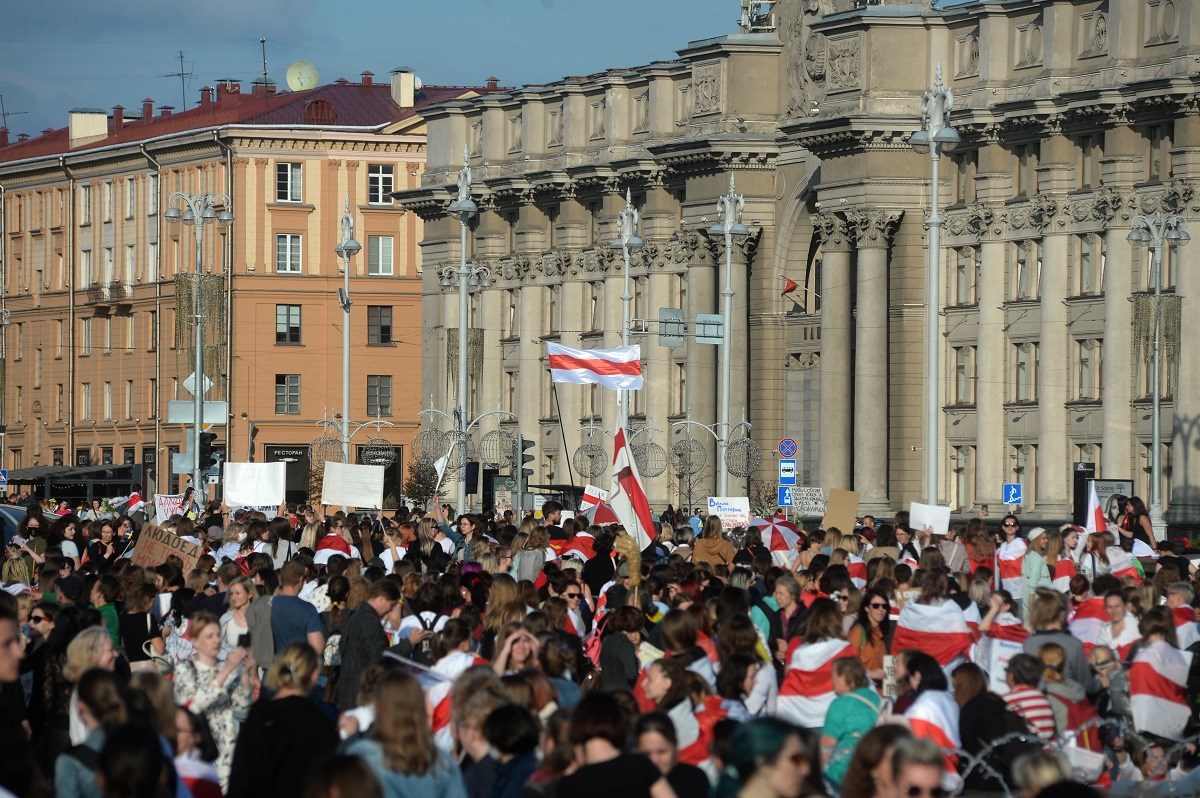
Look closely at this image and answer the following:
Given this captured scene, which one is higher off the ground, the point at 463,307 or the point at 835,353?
the point at 463,307

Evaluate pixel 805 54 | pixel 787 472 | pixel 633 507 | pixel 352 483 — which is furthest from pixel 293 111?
pixel 633 507

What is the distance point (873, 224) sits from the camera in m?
64.4

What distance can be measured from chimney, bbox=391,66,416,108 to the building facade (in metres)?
0.09

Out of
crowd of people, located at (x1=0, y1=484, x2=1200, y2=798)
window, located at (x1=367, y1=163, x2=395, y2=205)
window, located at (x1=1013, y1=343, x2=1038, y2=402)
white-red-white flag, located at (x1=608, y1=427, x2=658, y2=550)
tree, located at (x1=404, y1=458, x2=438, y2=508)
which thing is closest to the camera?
crowd of people, located at (x1=0, y1=484, x2=1200, y2=798)

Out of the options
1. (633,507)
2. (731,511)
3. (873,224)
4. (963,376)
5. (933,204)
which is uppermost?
(873,224)

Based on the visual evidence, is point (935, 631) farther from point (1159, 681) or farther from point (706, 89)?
point (706, 89)

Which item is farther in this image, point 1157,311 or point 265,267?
point 265,267

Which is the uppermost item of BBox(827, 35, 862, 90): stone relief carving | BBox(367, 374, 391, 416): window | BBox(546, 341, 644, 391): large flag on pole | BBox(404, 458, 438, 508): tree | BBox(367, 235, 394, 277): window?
BBox(827, 35, 862, 90): stone relief carving

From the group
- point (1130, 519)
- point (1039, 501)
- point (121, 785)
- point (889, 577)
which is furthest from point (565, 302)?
point (121, 785)

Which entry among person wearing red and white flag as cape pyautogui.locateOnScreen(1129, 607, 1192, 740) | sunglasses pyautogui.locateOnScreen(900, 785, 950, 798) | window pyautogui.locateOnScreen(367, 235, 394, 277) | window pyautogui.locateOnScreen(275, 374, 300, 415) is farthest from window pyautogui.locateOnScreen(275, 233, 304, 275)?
sunglasses pyautogui.locateOnScreen(900, 785, 950, 798)

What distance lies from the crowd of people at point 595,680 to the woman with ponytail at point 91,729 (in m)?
0.01

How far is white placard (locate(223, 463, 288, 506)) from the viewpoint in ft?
141

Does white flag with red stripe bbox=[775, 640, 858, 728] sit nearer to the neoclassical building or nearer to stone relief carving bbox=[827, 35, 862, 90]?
the neoclassical building

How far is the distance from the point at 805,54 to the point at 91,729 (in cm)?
5870
